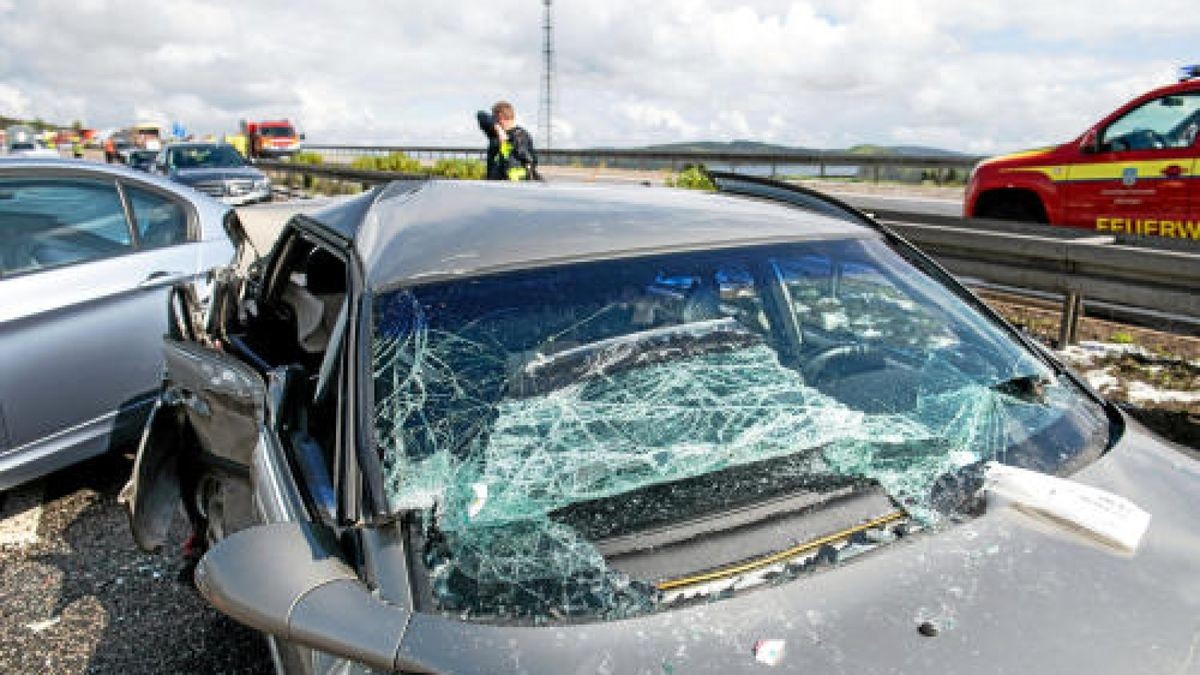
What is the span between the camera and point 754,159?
2245 centimetres

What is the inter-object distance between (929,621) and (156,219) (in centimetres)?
436

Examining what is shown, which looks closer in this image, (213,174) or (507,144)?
(507,144)

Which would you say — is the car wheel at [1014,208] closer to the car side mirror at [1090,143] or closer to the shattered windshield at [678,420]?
the car side mirror at [1090,143]

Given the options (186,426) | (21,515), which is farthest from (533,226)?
(21,515)

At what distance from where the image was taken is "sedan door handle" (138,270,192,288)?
420cm

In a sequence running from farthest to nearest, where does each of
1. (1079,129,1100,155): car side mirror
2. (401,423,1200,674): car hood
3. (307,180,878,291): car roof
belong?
(1079,129,1100,155): car side mirror, (307,180,878,291): car roof, (401,423,1200,674): car hood

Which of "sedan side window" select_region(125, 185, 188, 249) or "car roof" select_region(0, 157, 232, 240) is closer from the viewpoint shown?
"car roof" select_region(0, 157, 232, 240)

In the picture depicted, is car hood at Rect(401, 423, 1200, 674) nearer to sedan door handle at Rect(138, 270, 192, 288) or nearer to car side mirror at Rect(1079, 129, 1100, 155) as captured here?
sedan door handle at Rect(138, 270, 192, 288)

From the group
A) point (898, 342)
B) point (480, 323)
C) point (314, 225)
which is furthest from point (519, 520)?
point (314, 225)

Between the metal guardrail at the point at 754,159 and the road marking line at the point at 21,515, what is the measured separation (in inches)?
647

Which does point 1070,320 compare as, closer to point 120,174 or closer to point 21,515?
point 120,174


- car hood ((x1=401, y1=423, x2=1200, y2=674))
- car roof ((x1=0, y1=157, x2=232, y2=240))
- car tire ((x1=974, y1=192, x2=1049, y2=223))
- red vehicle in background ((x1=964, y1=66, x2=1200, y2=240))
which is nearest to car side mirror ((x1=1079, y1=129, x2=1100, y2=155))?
red vehicle in background ((x1=964, y1=66, x2=1200, y2=240))

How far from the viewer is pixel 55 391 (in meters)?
3.72

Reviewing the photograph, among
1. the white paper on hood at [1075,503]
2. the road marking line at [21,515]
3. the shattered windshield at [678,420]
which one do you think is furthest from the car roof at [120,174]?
the white paper on hood at [1075,503]
